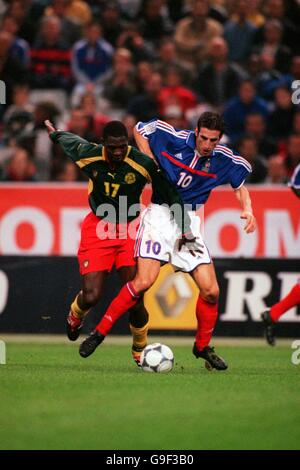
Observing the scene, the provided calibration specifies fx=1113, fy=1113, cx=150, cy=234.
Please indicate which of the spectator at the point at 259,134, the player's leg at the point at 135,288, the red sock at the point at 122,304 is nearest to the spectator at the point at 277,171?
the spectator at the point at 259,134

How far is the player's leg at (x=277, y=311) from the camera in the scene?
11320mm

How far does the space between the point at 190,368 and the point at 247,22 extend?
26.3 ft

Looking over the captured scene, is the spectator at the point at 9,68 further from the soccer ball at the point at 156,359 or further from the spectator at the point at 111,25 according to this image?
the soccer ball at the point at 156,359

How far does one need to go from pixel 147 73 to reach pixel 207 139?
668cm

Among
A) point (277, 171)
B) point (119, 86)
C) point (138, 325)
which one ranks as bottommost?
point (138, 325)

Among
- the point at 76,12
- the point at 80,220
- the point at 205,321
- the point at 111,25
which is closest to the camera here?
the point at 205,321

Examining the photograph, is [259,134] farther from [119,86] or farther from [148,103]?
[119,86]

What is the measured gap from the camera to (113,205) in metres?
9.59

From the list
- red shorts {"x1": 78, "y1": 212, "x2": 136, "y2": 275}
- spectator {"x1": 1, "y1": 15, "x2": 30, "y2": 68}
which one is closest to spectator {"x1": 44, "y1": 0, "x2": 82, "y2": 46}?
spectator {"x1": 1, "y1": 15, "x2": 30, "y2": 68}

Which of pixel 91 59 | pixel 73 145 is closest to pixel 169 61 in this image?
pixel 91 59

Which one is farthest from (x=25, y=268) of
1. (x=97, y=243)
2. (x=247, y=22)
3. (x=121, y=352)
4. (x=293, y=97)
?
(x=247, y=22)

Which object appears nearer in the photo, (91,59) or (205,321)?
(205,321)

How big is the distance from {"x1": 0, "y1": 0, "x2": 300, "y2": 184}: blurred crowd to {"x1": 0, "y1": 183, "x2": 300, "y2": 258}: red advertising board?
90cm

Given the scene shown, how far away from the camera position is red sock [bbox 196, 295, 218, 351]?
30.1 feet
